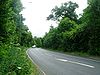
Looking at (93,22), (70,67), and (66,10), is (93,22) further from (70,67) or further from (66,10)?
(66,10)

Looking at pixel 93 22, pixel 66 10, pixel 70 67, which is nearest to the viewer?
pixel 70 67

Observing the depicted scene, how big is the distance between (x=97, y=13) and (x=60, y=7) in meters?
51.6

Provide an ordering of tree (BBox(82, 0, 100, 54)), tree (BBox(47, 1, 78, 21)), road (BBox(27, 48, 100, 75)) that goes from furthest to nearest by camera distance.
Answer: tree (BBox(47, 1, 78, 21))
tree (BBox(82, 0, 100, 54))
road (BBox(27, 48, 100, 75))

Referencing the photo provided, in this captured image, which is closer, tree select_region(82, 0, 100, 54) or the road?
the road

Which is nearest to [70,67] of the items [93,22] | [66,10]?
[93,22]

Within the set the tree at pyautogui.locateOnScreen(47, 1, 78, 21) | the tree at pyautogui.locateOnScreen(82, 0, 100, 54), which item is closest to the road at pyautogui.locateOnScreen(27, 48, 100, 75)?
the tree at pyautogui.locateOnScreen(82, 0, 100, 54)

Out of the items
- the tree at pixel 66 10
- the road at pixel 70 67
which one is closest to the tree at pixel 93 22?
the road at pixel 70 67

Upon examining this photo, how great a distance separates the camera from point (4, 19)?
53.0ft

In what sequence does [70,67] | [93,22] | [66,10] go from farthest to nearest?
1. [66,10]
2. [93,22]
3. [70,67]

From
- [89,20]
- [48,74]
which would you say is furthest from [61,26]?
[48,74]

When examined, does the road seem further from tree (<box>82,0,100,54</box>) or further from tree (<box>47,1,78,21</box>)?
tree (<box>47,1,78,21</box>)

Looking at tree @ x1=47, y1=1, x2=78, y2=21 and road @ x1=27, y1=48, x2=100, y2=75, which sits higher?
tree @ x1=47, y1=1, x2=78, y2=21

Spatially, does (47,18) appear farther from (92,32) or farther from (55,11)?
(92,32)

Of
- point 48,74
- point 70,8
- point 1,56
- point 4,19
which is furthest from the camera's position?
point 70,8
